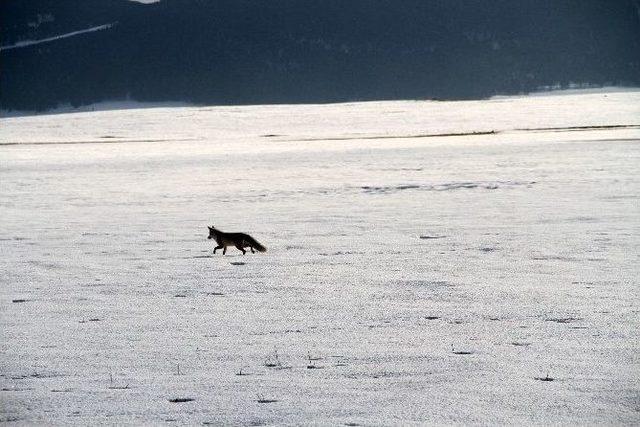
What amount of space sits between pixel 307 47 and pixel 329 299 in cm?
7746

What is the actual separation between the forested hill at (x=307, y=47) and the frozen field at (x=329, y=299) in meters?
59.0

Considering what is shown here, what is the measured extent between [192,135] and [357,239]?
3432 cm

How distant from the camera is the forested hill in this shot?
3189 inches

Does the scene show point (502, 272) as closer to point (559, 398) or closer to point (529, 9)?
point (559, 398)

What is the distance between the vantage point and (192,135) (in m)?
46.0

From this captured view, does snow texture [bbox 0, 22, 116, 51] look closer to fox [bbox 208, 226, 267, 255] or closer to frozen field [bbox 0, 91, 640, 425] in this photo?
frozen field [bbox 0, 91, 640, 425]

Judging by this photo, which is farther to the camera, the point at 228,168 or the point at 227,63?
the point at 227,63

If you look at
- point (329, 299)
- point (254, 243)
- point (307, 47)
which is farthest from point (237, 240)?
point (307, 47)

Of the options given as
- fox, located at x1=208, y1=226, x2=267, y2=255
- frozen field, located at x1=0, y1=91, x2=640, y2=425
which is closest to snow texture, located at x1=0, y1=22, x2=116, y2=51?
frozen field, located at x1=0, y1=91, x2=640, y2=425

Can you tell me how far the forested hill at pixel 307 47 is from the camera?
81.0 meters

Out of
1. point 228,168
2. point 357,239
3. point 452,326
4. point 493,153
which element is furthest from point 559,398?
point 493,153

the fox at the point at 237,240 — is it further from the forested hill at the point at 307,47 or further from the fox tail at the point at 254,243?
the forested hill at the point at 307,47

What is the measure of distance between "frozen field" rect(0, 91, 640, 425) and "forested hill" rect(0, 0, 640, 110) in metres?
59.0

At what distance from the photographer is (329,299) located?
8320 millimetres
